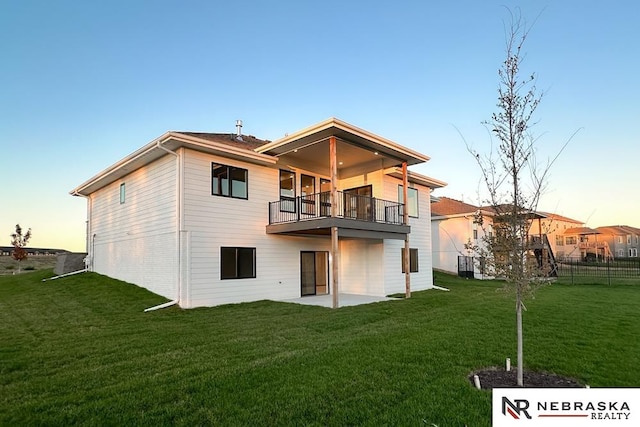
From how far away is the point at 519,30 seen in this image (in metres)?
4.55

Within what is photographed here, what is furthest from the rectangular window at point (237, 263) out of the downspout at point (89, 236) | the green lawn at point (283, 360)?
the downspout at point (89, 236)

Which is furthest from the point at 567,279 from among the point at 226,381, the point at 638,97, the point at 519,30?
the point at 226,381

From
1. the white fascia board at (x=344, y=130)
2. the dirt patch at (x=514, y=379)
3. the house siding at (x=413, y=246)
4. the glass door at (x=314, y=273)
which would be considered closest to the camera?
the dirt patch at (x=514, y=379)

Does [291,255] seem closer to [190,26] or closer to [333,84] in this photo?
[333,84]

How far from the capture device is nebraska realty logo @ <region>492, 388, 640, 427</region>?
279 cm

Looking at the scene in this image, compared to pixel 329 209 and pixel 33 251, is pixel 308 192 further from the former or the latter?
pixel 33 251

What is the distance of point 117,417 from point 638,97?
46.9 ft

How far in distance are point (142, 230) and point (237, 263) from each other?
385 cm

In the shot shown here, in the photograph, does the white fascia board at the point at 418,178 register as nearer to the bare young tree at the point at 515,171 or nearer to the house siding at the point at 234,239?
the house siding at the point at 234,239

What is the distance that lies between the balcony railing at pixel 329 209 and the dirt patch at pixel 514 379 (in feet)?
28.6

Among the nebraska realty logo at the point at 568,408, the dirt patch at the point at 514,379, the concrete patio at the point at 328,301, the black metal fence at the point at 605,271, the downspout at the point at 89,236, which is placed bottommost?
the black metal fence at the point at 605,271

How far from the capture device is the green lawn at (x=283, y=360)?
356 centimetres

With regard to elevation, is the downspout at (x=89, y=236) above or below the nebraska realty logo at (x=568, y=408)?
above

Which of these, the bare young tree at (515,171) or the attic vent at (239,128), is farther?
the attic vent at (239,128)
